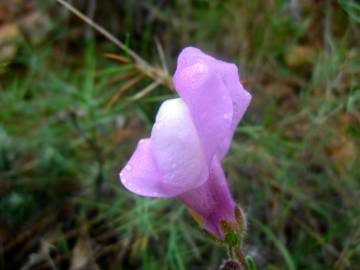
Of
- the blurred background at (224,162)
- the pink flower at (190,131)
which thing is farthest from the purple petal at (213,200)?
the blurred background at (224,162)

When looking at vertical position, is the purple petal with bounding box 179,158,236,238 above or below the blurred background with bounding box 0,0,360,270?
above

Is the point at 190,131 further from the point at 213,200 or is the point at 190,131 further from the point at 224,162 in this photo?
the point at 224,162

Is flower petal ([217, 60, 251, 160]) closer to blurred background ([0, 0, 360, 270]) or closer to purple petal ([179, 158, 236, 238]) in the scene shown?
purple petal ([179, 158, 236, 238])

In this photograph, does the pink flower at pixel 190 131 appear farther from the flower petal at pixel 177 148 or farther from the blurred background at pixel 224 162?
the blurred background at pixel 224 162

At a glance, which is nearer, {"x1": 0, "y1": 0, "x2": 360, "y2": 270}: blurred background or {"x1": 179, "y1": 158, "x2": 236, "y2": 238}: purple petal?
{"x1": 179, "y1": 158, "x2": 236, "y2": 238}: purple petal

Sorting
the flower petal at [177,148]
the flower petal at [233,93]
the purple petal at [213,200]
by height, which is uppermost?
the flower petal at [233,93]

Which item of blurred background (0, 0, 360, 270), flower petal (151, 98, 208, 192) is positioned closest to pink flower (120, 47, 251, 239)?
flower petal (151, 98, 208, 192)

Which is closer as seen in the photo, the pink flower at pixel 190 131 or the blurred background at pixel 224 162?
the pink flower at pixel 190 131

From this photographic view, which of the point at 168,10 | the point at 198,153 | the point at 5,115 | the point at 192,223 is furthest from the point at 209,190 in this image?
the point at 168,10
